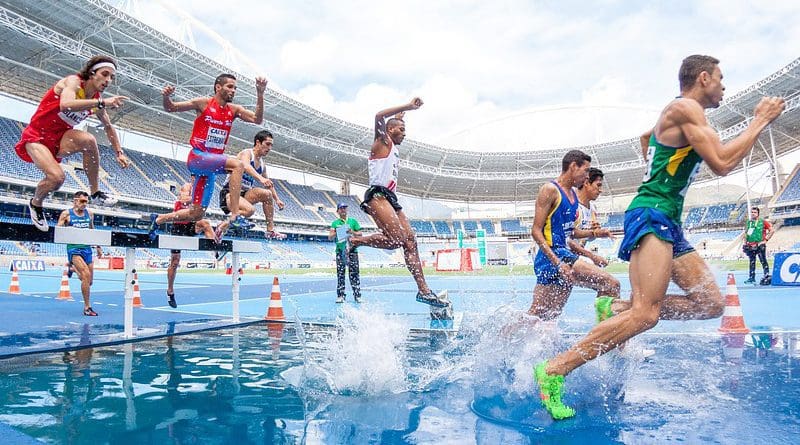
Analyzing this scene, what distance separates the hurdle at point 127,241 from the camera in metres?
4.75

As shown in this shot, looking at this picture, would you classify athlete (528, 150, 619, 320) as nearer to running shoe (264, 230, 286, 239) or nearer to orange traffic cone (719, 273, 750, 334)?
orange traffic cone (719, 273, 750, 334)

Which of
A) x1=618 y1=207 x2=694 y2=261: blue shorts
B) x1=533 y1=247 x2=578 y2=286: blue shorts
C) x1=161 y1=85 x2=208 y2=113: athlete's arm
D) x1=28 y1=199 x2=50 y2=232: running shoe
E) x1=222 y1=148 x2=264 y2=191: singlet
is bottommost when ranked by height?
x1=533 y1=247 x2=578 y2=286: blue shorts

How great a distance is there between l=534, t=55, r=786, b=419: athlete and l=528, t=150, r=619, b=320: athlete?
0.99 m

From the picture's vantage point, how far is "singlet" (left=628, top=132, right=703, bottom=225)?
9.43 feet

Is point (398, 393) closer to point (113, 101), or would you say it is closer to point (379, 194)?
point (379, 194)

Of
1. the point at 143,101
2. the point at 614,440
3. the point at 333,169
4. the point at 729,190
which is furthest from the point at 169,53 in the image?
the point at 729,190

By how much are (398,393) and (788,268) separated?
12.7 m

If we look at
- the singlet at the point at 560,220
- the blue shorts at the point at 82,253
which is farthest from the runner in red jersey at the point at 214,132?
the singlet at the point at 560,220

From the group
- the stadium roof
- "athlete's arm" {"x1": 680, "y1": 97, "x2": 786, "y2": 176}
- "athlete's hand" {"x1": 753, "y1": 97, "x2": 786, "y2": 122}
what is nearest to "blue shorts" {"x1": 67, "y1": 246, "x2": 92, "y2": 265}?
"athlete's arm" {"x1": 680, "y1": 97, "x2": 786, "y2": 176}

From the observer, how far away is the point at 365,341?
384 centimetres

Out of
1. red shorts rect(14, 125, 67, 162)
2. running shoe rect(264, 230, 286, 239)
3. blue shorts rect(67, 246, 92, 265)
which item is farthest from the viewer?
blue shorts rect(67, 246, 92, 265)

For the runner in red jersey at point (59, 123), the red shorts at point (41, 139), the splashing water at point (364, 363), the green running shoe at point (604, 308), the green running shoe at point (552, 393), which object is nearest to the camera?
the green running shoe at point (552, 393)

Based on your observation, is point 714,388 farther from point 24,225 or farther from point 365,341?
point 24,225

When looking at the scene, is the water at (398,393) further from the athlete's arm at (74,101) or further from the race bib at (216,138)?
the race bib at (216,138)
